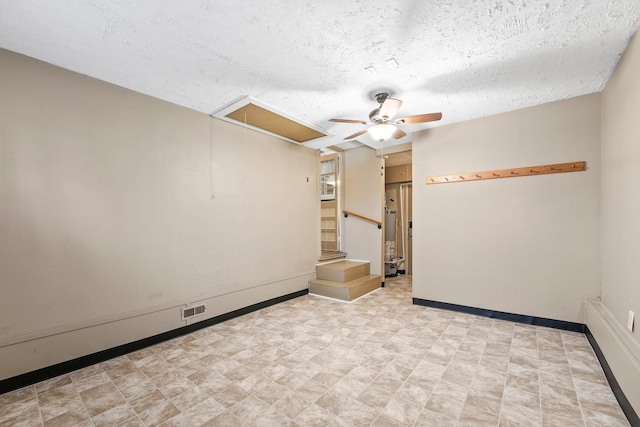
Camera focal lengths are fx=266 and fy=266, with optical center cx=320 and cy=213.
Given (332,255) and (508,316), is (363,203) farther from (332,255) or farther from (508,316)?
(508,316)

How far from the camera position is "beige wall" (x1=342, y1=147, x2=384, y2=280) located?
523 centimetres

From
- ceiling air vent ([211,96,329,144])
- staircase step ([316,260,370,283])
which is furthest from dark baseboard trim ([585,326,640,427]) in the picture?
ceiling air vent ([211,96,329,144])

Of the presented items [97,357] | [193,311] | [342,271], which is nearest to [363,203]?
[342,271]

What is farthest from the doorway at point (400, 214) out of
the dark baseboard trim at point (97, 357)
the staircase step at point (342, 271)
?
the dark baseboard trim at point (97, 357)

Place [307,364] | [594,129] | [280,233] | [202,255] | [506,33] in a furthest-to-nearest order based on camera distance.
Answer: [280,233] → [202,255] → [594,129] → [307,364] → [506,33]

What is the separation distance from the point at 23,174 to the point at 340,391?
120 inches

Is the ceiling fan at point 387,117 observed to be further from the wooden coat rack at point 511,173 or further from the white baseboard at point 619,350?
the white baseboard at point 619,350

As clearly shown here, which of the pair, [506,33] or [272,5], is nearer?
[272,5]

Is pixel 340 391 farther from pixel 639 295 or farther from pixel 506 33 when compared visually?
pixel 506 33

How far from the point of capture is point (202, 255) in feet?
10.9

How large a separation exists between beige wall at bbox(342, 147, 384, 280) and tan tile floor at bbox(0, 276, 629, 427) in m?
2.15

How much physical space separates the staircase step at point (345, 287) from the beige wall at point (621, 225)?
2762mm

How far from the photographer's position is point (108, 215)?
258 cm

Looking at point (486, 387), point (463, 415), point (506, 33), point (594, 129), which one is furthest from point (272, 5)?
point (594, 129)
